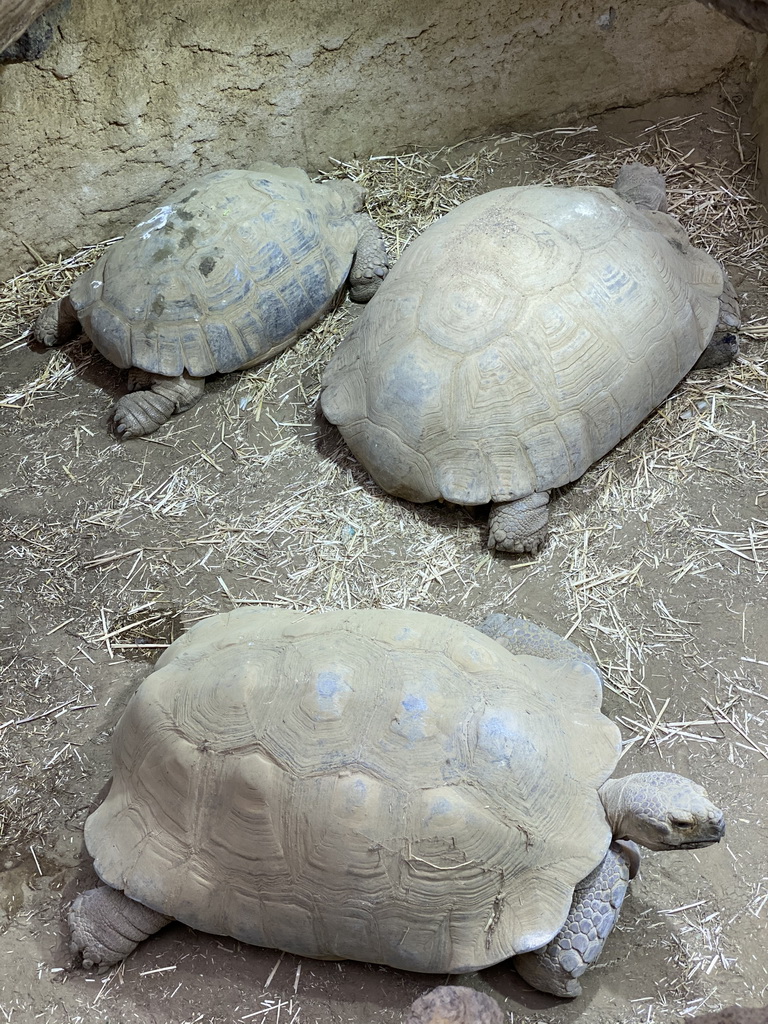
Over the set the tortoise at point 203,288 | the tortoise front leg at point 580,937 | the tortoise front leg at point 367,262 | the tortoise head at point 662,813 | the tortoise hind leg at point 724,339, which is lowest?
the tortoise front leg at point 580,937

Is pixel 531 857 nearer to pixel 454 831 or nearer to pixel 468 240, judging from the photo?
pixel 454 831

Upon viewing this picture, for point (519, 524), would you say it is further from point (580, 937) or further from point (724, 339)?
point (580, 937)

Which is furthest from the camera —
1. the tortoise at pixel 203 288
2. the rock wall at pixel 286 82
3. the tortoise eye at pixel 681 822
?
the rock wall at pixel 286 82

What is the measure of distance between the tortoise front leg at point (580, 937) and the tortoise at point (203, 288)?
3120 mm

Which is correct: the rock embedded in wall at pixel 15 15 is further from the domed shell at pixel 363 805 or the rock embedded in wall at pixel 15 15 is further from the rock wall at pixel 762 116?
the rock wall at pixel 762 116

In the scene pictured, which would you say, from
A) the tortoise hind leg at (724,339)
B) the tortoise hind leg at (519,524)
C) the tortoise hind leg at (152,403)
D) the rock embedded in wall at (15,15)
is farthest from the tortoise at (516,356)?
the rock embedded in wall at (15,15)

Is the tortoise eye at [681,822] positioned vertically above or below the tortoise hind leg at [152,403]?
below

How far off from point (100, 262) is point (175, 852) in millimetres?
3324

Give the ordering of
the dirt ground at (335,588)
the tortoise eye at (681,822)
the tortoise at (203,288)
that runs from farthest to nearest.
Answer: the tortoise at (203,288), the dirt ground at (335,588), the tortoise eye at (681,822)

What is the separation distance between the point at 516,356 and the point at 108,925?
2.80m

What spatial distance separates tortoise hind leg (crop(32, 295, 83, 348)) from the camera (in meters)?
4.98

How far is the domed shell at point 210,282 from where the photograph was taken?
15.1 feet

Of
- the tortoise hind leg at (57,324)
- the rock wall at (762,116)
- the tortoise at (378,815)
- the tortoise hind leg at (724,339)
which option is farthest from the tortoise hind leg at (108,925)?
the rock wall at (762,116)

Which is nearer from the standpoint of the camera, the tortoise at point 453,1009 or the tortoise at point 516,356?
the tortoise at point 453,1009
